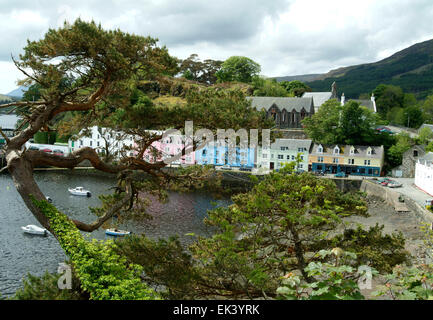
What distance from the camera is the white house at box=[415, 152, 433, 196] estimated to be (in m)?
38.9

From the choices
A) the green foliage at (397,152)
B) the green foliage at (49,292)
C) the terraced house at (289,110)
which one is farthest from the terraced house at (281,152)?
the green foliage at (49,292)

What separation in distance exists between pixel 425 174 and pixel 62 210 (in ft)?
120

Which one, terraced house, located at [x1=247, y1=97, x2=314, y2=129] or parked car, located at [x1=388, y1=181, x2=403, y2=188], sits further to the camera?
terraced house, located at [x1=247, y1=97, x2=314, y2=129]

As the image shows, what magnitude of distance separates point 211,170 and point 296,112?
5507cm

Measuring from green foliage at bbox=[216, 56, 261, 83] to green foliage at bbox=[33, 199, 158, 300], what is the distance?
81.1 m

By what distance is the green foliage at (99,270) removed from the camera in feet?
19.2

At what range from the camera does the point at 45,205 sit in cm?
860

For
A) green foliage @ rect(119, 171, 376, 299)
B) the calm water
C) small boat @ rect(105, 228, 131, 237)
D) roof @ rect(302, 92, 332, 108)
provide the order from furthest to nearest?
roof @ rect(302, 92, 332, 108), small boat @ rect(105, 228, 131, 237), the calm water, green foliage @ rect(119, 171, 376, 299)

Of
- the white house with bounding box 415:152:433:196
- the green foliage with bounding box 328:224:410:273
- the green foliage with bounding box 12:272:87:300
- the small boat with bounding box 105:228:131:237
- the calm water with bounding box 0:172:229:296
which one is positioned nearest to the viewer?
the green foliage with bounding box 12:272:87:300

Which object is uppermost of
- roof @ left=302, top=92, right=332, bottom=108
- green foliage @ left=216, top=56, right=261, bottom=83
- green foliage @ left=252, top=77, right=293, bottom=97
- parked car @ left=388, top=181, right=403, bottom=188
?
green foliage @ left=216, top=56, right=261, bottom=83

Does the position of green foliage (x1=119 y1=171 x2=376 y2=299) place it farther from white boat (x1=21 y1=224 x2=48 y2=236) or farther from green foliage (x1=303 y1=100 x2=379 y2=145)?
green foliage (x1=303 y1=100 x2=379 y2=145)

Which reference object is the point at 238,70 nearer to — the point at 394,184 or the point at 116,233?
the point at 394,184

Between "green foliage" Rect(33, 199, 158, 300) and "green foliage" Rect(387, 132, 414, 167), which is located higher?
"green foliage" Rect(33, 199, 158, 300)

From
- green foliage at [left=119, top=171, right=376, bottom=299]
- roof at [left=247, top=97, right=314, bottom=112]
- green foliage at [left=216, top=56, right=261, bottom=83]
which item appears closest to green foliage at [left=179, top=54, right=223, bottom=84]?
green foliage at [left=216, top=56, right=261, bottom=83]
